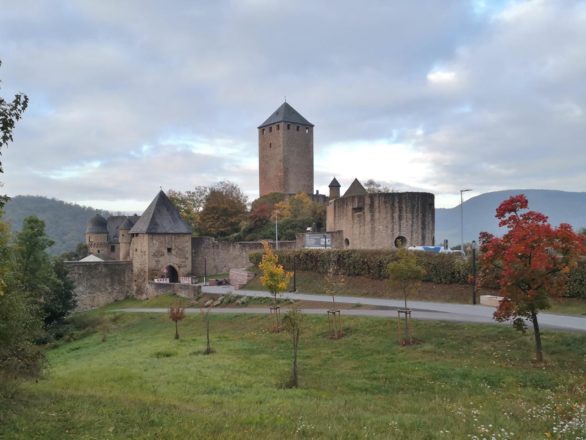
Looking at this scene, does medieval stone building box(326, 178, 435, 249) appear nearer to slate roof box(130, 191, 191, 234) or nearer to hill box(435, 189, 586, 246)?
slate roof box(130, 191, 191, 234)

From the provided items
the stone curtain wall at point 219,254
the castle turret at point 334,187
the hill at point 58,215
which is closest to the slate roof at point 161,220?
the stone curtain wall at point 219,254

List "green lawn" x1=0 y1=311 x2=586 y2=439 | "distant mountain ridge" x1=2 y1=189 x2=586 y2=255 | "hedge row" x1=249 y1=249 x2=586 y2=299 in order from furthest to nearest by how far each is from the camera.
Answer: "distant mountain ridge" x1=2 y1=189 x2=586 y2=255
"hedge row" x1=249 y1=249 x2=586 y2=299
"green lawn" x1=0 y1=311 x2=586 y2=439

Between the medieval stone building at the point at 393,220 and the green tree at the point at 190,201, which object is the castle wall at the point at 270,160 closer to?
the green tree at the point at 190,201

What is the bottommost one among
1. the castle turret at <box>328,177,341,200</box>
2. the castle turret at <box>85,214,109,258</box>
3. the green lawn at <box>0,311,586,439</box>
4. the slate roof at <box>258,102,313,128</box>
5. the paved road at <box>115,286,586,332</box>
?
the green lawn at <box>0,311,586,439</box>

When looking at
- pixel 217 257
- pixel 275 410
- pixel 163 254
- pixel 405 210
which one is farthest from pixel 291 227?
pixel 275 410

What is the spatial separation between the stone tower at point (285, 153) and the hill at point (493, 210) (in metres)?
74.5

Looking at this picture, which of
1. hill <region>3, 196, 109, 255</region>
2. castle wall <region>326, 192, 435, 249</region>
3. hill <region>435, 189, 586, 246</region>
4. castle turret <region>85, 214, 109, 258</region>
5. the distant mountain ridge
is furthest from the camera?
hill <region>435, 189, 586, 246</region>

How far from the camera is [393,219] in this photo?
107 ft

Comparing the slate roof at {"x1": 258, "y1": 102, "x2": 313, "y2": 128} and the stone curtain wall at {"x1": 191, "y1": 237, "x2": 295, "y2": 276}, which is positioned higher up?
the slate roof at {"x1": 258, "y1": 102, "x2": 313, "y2": 128}

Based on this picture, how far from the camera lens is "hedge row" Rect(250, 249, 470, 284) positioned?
24078mm

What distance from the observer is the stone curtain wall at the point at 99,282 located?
3800cm

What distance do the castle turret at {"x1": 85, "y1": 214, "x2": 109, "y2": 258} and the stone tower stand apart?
78.0 ft

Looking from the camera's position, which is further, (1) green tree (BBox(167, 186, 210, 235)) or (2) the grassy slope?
(1) green tree (BBox(167, 186, 210, 235))

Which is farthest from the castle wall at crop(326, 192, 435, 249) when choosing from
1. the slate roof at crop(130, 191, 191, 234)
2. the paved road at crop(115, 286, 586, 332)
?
the slate roof at crop(130, 191, 191, 234)
